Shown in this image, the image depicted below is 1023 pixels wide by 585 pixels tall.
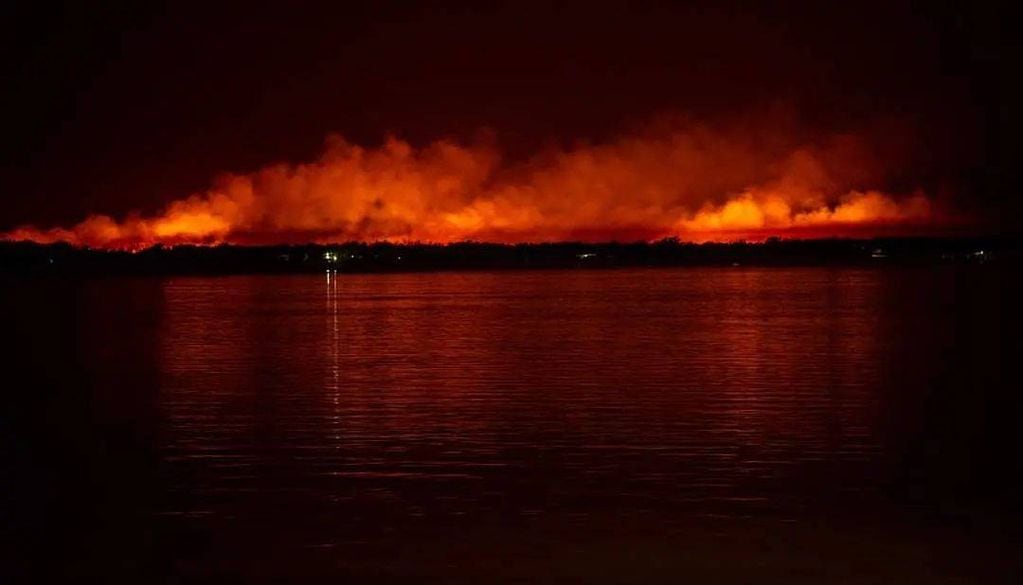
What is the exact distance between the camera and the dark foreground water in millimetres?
11758

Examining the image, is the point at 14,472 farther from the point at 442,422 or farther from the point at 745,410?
the point at 745,410

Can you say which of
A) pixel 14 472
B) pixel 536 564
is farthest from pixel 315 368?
pixel 536 564

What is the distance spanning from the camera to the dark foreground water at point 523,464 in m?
11.8

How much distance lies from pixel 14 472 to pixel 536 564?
25.4 feet

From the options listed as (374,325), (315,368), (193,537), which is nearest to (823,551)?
(193,537)

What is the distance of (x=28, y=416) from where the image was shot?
21.6 m

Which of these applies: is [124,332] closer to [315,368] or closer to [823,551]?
[315,368]

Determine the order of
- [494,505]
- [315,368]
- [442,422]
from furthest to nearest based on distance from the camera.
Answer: [315,368] → [442,422] → [494,505]

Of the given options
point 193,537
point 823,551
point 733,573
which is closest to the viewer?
point 733,573

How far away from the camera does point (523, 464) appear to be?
637 inches

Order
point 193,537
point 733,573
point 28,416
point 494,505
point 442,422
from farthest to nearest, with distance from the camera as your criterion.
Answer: point 28,416 → point 442,422 → point 494,505 → point 193,537 → point 733,573

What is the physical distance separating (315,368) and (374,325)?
18923 millimetres

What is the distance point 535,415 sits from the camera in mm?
20562

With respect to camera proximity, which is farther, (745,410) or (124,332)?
(124,332)
